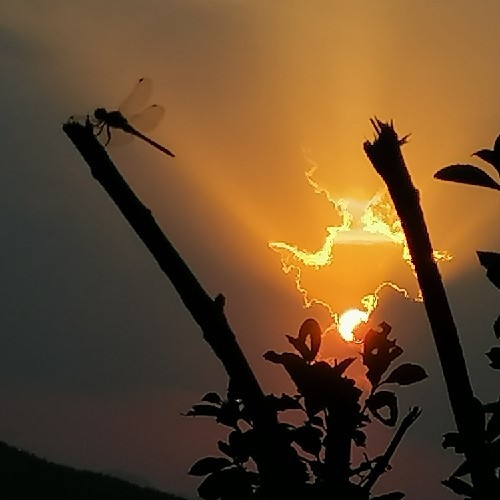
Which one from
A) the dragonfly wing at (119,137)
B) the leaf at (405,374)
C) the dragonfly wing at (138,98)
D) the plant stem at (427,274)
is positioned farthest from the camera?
the dragonfly wing at (138,98)

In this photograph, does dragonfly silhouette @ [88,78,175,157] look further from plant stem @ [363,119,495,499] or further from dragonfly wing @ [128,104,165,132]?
plant stem @ [363,119,495,499]

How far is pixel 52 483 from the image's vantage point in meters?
28.0

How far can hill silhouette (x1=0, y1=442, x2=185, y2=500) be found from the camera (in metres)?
26.6

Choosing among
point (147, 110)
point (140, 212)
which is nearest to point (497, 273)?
point (140, 212)

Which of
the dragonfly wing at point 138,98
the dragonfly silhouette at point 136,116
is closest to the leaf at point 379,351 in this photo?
the dragonfly silhouette at point 136,116

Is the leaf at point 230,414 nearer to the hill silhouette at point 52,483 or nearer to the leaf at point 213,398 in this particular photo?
the leaf at point 213,398

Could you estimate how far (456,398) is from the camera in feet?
7.30

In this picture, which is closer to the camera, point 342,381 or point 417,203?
point 417,203

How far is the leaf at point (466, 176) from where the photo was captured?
105 inches

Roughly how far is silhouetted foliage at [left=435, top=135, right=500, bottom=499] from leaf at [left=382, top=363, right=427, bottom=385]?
38cm

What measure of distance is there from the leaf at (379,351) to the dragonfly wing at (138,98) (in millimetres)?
3912

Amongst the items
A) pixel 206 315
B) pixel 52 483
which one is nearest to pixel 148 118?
pixel 206 315

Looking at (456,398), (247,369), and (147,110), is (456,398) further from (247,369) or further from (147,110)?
(147,110)

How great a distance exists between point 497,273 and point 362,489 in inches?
30.6
